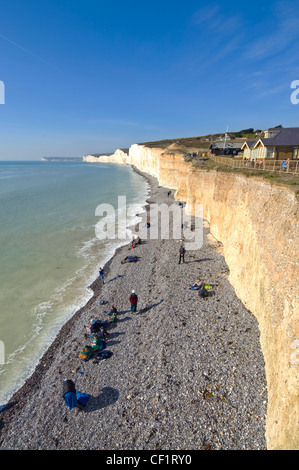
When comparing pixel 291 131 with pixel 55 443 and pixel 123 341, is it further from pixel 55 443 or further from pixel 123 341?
pixel 55 443

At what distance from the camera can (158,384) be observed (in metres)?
8.77

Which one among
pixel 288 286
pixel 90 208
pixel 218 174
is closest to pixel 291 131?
pixel 218 174

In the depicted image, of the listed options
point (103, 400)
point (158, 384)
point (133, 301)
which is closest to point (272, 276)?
point (158, 384)

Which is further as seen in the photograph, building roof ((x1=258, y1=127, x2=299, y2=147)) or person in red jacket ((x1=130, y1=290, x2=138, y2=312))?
building roof ((x1=258, y1=127, x2=299, y2=147))

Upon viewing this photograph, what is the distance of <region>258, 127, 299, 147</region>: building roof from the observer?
67.0 ft

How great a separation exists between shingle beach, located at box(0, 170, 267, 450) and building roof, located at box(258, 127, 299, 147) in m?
14.8

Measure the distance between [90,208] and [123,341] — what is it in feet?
109

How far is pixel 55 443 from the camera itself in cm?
769

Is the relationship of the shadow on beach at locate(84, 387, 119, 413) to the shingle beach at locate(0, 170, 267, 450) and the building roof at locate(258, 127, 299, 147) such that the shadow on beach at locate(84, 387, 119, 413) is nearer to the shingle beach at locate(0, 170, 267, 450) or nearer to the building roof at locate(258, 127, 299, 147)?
the shingle beach at locate(0, 170, 267, 450)

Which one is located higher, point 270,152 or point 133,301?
point 270,152

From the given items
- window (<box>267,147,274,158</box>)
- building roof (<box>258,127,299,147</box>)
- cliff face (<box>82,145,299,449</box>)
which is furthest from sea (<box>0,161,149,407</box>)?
building roof (<box>258,127,299,147</box>)

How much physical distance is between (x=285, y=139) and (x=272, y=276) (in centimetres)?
1797

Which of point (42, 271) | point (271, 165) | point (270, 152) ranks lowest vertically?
point (42, 271)

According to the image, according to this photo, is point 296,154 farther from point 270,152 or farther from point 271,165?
point 271,165
